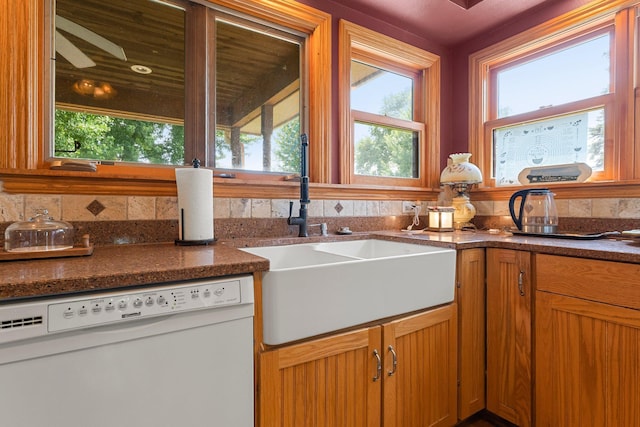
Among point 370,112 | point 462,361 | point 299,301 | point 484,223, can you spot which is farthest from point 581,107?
point 299,301

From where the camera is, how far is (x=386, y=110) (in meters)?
2.20

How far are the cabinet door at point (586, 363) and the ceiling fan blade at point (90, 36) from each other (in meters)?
2.12

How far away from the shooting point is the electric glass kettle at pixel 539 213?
5.38 ft

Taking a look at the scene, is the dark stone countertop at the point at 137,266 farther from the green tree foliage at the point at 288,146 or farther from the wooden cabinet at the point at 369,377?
the green tree foliage at the point at 288,146

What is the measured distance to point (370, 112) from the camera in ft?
6.87

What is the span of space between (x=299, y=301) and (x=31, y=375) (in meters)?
0.62

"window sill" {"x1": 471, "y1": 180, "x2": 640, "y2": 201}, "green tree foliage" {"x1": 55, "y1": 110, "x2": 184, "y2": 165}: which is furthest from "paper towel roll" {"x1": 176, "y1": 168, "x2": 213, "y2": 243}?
"window sill" {"x1": 471, "y1": 180, "x2": 640, "y2": 201}

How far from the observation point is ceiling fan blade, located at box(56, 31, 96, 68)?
131 centimetres

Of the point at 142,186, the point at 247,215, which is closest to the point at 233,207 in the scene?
the point at 247,215

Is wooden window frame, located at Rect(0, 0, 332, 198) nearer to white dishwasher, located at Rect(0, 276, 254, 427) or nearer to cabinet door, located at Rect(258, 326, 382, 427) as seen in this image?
white dishwasher, located at Rect(0, 276, 254, 427)

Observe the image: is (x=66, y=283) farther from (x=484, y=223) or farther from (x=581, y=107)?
(x=581, y=107)

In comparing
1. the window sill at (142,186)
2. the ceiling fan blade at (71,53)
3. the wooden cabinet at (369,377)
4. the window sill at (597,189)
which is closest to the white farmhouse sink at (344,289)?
the wooden cabinet at (369,377)

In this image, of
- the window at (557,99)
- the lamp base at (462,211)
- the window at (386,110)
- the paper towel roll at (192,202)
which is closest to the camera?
the paper towel roll at (192,202)

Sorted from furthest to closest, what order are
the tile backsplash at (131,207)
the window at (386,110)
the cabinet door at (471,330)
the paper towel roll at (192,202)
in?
1. the window at (386,110)
2. the cabinet door at (471,330)
3. the paper towel roll at (192,202)
4. the tile backsplash at (131,207)
